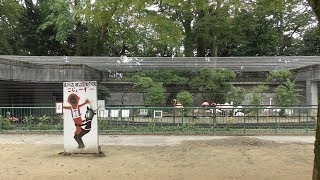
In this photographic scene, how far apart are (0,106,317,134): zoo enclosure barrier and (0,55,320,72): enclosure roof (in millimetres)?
7492

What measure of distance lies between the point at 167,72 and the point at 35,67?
754 cm

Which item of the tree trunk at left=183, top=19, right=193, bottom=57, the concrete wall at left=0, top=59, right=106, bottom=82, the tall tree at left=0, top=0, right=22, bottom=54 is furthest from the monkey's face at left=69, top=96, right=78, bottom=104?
the tall tree at left=0, top=0, right=22, bottom=54

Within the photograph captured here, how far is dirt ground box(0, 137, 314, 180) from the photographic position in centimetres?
764

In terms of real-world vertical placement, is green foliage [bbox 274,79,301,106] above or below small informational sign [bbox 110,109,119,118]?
above

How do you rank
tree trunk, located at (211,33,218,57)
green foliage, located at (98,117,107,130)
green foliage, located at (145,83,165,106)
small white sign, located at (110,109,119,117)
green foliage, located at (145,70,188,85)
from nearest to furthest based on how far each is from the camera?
small white sign, located at (110,109,119,117), green foliage, located at (98,117,107,130), green foliage, located at (145,83,165,106), green foliage, located at (145,70,188,85), tree trunk, located at (211,33,218,57)

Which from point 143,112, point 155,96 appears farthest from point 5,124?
point 155,96

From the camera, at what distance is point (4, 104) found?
2056 centimetres

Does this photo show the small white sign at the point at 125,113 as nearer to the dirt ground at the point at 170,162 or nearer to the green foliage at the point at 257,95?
the dirt ground at the point at 170,162

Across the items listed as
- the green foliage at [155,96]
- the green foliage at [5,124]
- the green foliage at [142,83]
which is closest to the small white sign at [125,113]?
the green foliage at [5,124]

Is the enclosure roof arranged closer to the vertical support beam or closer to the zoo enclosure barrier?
the vertical support beam

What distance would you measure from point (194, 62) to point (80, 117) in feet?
43.6

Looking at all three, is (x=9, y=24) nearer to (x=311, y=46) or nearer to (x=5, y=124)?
(x=5, y=124)

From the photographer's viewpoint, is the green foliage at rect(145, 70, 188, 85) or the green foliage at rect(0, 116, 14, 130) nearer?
the green foliage at rect(0, 116, 14, 130)

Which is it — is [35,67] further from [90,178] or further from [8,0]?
[90,178]
